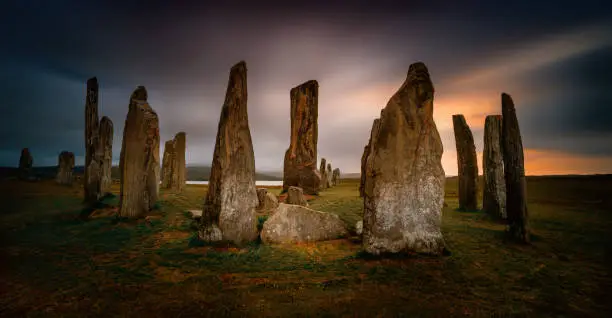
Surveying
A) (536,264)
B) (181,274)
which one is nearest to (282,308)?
(181,274)

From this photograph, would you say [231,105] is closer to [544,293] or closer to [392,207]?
[392,207]

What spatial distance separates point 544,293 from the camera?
4238 millimetres

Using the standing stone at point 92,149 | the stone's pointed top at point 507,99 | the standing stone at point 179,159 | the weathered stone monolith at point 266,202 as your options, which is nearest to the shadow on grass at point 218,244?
the weathered stone monolith at point 266,202

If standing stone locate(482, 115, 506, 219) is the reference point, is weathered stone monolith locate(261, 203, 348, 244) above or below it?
below

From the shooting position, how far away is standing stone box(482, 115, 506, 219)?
11.3 metres

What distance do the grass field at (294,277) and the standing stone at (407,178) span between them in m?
0.52

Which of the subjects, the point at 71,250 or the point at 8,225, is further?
the point at 8,225

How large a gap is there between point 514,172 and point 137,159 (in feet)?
39.6

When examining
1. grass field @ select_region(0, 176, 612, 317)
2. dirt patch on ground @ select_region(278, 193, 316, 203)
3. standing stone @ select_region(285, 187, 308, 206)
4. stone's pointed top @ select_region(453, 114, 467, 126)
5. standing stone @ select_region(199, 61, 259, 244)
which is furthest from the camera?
dirt patch on ground @ select_region(278, 193, 316, 203)

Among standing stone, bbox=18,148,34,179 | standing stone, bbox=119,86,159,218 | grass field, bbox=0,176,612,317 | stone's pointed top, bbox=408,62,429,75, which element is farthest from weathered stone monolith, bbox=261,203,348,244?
standing stone, bbox=18,148,34,179

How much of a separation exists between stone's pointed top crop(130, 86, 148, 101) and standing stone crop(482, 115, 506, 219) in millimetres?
14404

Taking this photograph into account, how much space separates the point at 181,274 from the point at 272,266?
164cm

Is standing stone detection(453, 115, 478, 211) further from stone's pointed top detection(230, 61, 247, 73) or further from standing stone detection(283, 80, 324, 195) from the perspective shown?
stone's pointed top detection(230, 61, 247, 73)

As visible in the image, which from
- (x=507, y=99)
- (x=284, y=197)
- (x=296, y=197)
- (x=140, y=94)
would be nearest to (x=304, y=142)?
(x=284, y=197)
